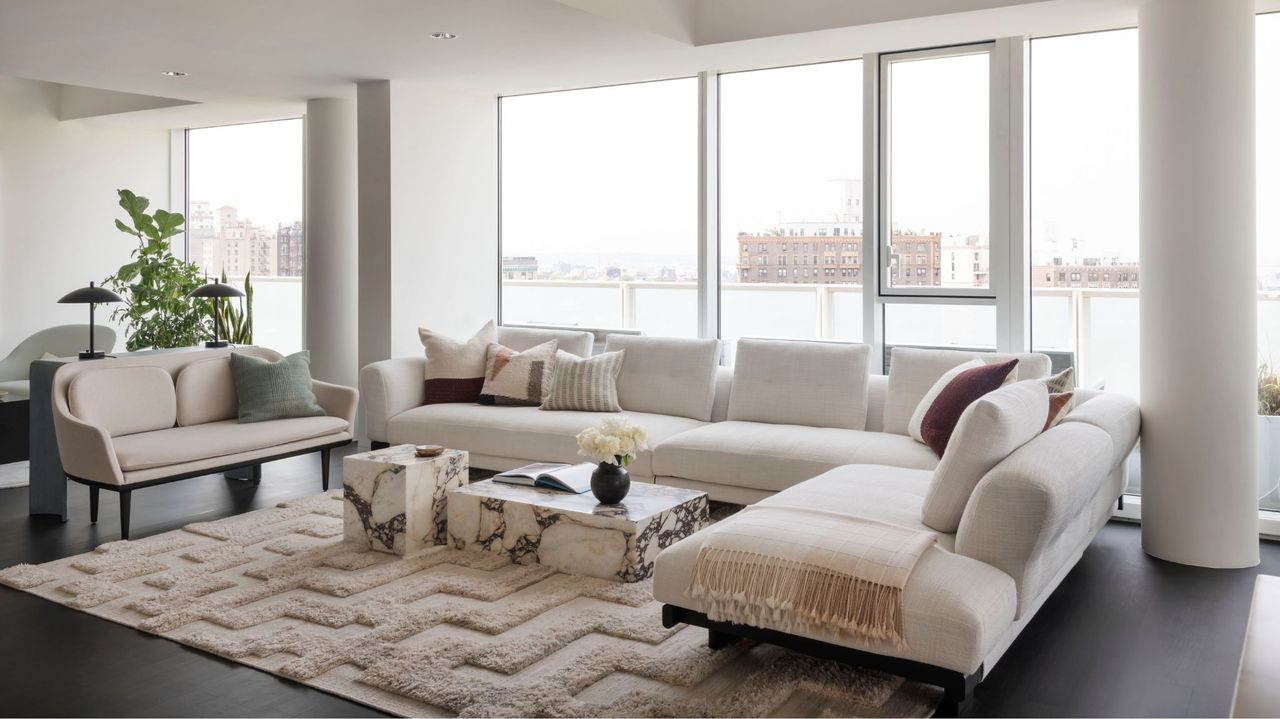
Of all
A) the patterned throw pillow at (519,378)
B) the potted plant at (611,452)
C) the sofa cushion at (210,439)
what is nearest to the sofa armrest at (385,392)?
the sofa cushion at (210,439)

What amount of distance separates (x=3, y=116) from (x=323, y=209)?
3.07 metres

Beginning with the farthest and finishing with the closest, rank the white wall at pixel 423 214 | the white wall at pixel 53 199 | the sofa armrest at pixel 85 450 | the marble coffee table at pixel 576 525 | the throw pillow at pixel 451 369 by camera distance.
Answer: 1. the white wall at pixel 53 199
2. the white wall at pixel 423 214
3. the throw pillow at pixel 451 369
4. the sofa armrest at pixel 85 450
5. the marble coffee table at pixel 576 525

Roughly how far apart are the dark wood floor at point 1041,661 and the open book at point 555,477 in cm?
156

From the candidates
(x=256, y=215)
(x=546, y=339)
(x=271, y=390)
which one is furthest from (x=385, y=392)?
(x=256, y=215)

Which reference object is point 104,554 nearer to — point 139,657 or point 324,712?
point 139,657

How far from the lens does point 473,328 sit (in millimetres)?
7207

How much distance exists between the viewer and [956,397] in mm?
4484

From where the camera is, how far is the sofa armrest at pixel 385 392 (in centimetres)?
596

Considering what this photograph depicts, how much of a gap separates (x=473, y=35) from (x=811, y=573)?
3518mm

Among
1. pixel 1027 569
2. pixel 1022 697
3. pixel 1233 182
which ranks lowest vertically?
pixel 1022 697

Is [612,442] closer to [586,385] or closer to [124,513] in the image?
[586,385]

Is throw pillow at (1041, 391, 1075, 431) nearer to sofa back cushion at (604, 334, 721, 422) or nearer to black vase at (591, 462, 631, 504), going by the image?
black vase at (591, 462, 631, 504)

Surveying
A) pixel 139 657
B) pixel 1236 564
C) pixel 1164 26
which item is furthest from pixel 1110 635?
pixel 139 657

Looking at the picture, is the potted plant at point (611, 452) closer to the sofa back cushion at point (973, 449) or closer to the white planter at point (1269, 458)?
the sofa back cushion at point (973, 449)
